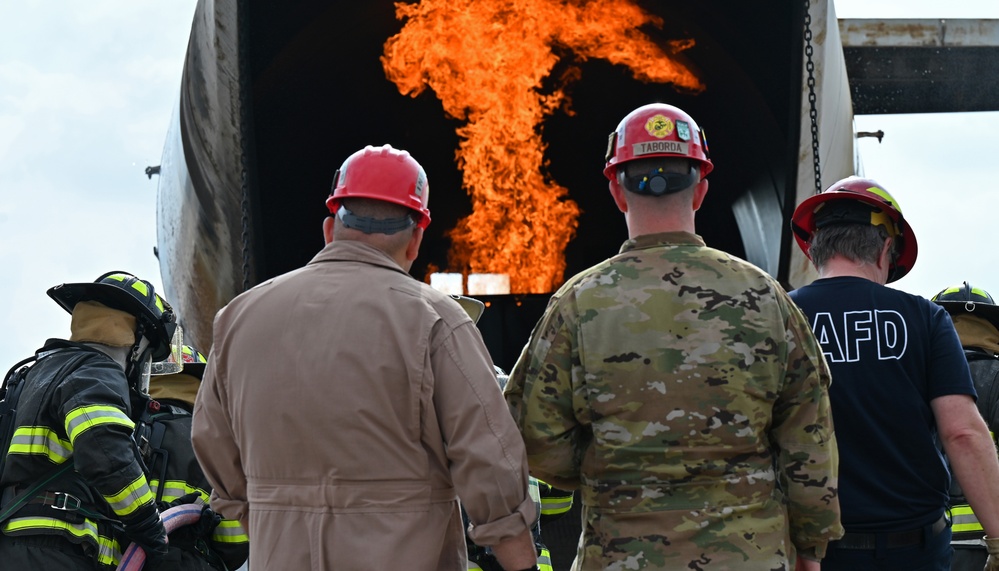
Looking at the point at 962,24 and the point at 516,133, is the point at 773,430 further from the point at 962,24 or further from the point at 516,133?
the point at 962,24

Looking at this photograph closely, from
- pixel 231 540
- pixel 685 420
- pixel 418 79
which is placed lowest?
pixel 231 540

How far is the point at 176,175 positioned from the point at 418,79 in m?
2.79

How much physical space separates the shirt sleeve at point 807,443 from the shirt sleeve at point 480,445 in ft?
2.00

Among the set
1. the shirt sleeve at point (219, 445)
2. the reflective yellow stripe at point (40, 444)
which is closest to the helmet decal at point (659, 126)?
the shirt sleeve at point (219, 445)

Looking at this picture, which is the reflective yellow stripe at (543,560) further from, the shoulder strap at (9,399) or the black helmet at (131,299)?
the shoulder strap at (9,399)

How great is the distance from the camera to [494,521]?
246cm

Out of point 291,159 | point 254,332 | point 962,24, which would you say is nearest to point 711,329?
point 254,332

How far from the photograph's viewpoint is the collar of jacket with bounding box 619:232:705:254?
257 centimetres

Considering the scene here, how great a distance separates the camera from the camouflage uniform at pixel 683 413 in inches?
94.5

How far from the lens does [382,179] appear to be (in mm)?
2727

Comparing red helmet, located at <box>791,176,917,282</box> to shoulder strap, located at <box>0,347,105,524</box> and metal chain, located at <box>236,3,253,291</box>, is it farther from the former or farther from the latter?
metal chain, located at <box>236,3,253,291</box>

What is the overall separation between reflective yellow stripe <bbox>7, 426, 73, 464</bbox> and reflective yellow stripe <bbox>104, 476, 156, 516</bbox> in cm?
27

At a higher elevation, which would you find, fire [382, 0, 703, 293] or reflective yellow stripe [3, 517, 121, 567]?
fire [382, 0, 703, 293]

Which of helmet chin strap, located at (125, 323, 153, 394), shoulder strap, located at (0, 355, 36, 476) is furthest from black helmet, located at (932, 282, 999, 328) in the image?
shoulder strap, located at (0, 355, 36, 476)
